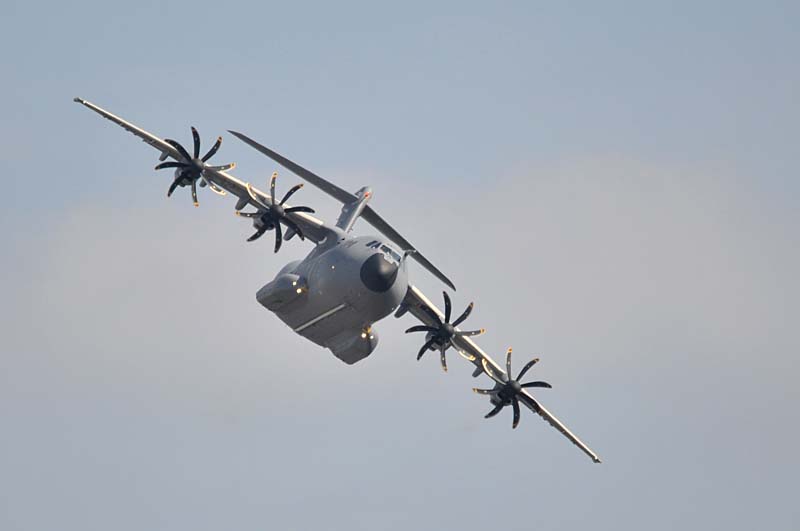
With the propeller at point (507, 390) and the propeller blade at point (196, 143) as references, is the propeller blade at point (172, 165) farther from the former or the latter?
the propeller at point (507, 390)

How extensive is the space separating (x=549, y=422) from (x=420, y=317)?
8265 mm

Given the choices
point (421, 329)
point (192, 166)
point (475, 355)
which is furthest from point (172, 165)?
point (475, 355)

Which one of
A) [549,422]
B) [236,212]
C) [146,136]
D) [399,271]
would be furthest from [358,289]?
[549,422]

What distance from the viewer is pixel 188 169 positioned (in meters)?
56.3

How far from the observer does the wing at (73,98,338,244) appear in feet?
182

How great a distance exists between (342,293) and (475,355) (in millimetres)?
11591

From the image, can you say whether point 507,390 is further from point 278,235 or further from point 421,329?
point 278,235

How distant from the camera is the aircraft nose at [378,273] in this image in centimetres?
5416

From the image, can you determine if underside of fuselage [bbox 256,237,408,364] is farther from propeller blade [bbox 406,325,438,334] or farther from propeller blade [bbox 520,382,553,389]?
propeller blade [bbox 520,382,553,389]

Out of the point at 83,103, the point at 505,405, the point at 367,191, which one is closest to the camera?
the point at 83,103

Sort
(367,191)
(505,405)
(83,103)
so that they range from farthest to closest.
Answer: (505,405) → (367,191) → (83,103)

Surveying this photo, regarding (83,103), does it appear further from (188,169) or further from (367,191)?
(367,191)

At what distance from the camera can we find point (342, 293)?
181 ft

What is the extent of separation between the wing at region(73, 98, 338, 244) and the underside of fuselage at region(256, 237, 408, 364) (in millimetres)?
767
